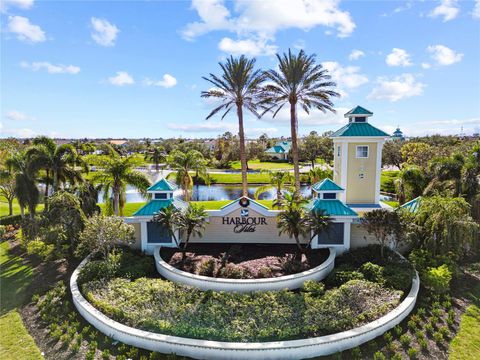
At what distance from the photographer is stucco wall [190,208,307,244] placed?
17.1 meters

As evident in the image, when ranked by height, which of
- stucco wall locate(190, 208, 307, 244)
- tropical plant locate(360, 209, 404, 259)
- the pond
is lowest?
the pond

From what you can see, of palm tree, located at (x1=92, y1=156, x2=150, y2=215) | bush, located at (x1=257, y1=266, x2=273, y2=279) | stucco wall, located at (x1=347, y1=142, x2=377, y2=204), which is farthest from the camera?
palm tree, located at (x1=92, y1=156, x2=150, y2=215)

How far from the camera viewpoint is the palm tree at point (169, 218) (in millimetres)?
15227

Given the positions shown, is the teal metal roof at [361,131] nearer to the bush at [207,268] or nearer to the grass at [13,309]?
the bush at [207,268]

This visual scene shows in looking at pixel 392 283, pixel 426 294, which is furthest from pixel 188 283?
pixel 426 294

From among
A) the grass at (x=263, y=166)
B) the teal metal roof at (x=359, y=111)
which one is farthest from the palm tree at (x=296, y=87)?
the grass at (x=263, y=166)

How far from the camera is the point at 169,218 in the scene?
15.2 metres

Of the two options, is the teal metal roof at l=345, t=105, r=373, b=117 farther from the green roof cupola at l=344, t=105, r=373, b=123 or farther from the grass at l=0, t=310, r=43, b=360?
the grass at l=0, t=310, r=43, b=360

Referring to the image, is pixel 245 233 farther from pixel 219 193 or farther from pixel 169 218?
pixel 219 193

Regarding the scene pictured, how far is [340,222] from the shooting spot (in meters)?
16.0

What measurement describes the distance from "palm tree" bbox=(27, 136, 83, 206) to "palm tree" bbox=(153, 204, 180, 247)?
8822 millimetres

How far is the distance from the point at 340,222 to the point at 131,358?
1089 centimetres

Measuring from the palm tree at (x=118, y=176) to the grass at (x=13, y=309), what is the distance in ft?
19.6

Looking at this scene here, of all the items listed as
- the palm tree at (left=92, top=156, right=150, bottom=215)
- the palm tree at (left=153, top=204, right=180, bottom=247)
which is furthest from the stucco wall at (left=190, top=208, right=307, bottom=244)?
the palm tree at (left=92, top=156, right=150, bottom=215)
